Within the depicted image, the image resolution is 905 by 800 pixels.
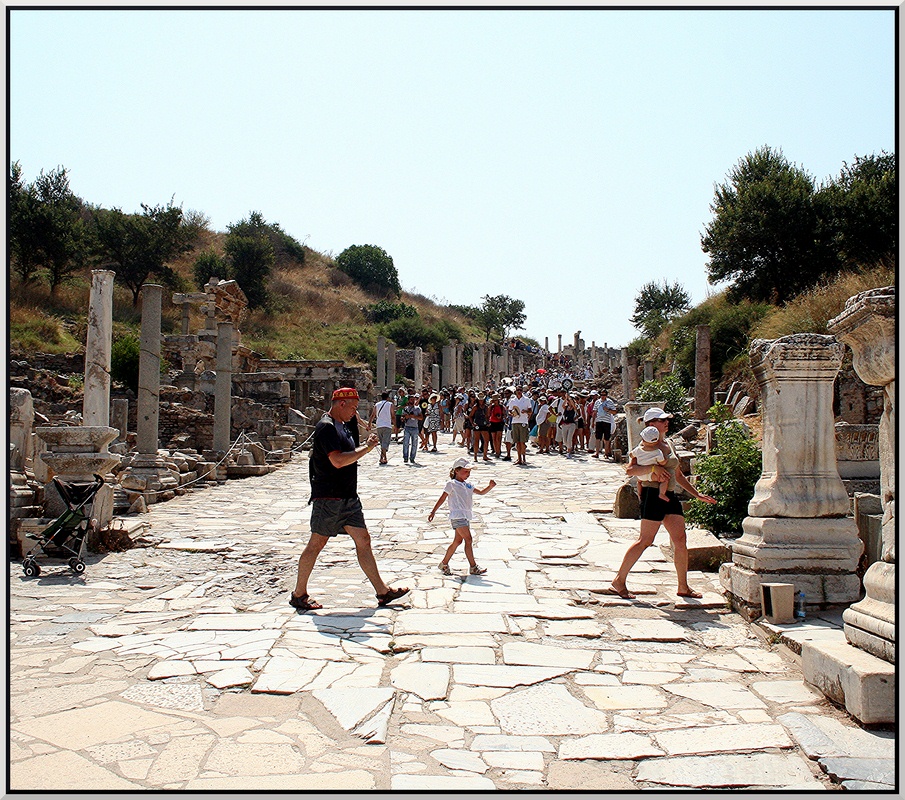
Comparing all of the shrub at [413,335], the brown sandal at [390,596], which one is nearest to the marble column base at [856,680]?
the brown sandal at [390,596]

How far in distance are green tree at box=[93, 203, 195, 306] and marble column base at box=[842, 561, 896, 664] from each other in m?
42.9

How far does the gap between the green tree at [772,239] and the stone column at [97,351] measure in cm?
2231

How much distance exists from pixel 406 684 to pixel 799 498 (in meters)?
3.43

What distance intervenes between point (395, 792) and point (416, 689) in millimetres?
1315

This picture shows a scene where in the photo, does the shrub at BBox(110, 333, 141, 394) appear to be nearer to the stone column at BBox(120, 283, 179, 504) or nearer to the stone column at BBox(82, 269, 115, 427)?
the stone column at BBox(120, 283, 179, 504)

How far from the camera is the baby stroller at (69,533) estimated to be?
733cm

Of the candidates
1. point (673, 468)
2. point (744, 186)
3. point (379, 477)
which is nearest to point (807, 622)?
point (673, 468)

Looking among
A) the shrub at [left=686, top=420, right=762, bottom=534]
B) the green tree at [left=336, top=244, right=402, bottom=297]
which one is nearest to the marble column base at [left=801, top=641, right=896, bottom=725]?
the shrub at [left=686, top=420, right=762, bottom=534]

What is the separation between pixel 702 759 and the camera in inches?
141

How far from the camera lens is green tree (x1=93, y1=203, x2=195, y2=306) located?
4212cm

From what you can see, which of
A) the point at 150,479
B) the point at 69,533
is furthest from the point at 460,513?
the point at 150,479

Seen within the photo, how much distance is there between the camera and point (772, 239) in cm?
2695

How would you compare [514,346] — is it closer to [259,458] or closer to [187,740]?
[259,458]

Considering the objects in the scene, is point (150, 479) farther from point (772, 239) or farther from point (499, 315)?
point (499, 315)
